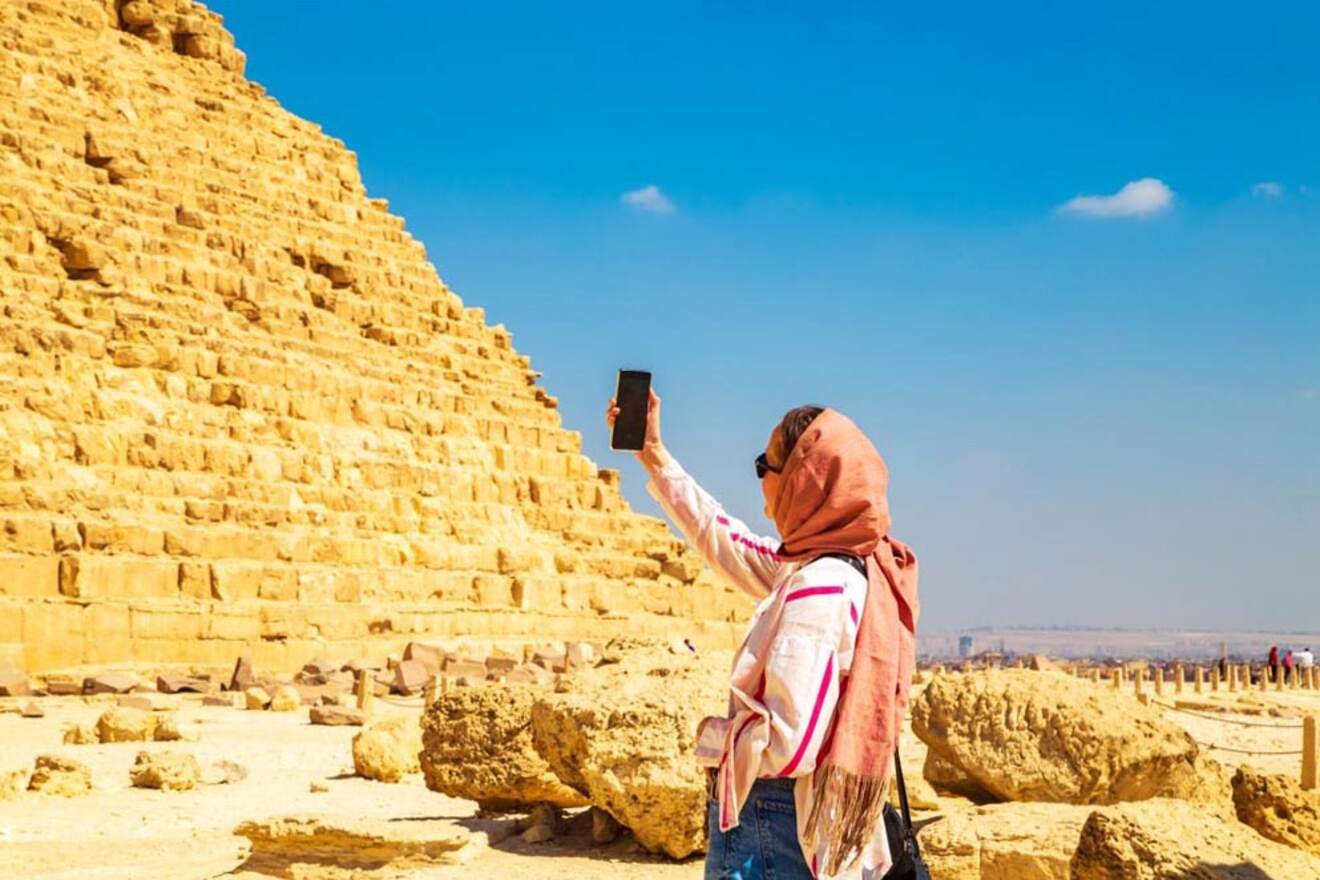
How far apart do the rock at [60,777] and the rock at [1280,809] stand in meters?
7.16

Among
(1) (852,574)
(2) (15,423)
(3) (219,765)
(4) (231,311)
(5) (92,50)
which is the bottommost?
(3) (219,765)

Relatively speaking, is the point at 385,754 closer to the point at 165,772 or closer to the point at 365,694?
the point at 165,772

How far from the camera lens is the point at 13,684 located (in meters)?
19.8

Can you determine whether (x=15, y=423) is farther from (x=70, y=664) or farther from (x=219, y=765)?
(x=219, y=765)

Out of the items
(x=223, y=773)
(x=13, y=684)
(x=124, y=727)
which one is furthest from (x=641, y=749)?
(x=13, y=684)

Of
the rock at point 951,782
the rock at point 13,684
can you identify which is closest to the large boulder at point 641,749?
the rock at point 951,782

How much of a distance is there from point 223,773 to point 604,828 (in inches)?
195

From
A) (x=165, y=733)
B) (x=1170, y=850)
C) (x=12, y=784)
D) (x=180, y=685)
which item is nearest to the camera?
(x=1170, y=850)

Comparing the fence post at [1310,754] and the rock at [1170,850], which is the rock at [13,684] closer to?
the fence post at [1310,754]

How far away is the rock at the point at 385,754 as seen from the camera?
12344 millimetres

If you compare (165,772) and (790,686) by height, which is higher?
(790,686)

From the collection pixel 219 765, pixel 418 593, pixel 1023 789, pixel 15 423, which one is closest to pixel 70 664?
pixel 15 423

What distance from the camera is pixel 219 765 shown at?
12664 millimetres

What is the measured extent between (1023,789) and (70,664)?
679 inches
